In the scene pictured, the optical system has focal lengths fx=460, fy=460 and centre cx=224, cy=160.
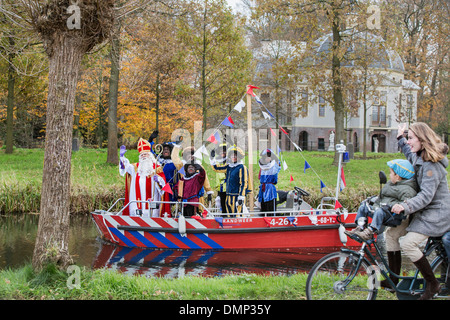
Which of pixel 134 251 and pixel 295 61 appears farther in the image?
pixel 295 61

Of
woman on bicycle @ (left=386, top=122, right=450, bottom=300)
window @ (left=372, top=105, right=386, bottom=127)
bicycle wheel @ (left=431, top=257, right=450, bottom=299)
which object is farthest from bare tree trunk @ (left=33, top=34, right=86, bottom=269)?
window @ (left=372, top=105, right=386, bottom=127)

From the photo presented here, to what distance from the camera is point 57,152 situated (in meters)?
6.12

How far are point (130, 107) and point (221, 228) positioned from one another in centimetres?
1518

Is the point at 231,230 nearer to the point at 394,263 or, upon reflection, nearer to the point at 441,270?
the point at 394,263

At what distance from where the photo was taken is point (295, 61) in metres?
19.2

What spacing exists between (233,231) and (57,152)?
496cm

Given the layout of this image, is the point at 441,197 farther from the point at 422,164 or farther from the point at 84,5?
the point at 84,5

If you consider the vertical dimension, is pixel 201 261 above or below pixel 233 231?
below

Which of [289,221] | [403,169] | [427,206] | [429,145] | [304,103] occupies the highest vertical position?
[304,103]

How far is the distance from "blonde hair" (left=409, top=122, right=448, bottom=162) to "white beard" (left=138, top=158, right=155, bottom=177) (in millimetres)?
6982

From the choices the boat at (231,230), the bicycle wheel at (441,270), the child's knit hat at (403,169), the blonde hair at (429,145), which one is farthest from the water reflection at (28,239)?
the blonde hair at (429,145)

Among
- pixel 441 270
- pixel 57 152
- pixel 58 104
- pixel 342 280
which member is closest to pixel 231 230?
pixel 57 152

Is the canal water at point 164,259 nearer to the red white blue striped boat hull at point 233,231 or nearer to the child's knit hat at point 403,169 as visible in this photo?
the red white blue striped boat hull at point 233,231

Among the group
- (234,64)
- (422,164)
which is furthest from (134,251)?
(234,64)
